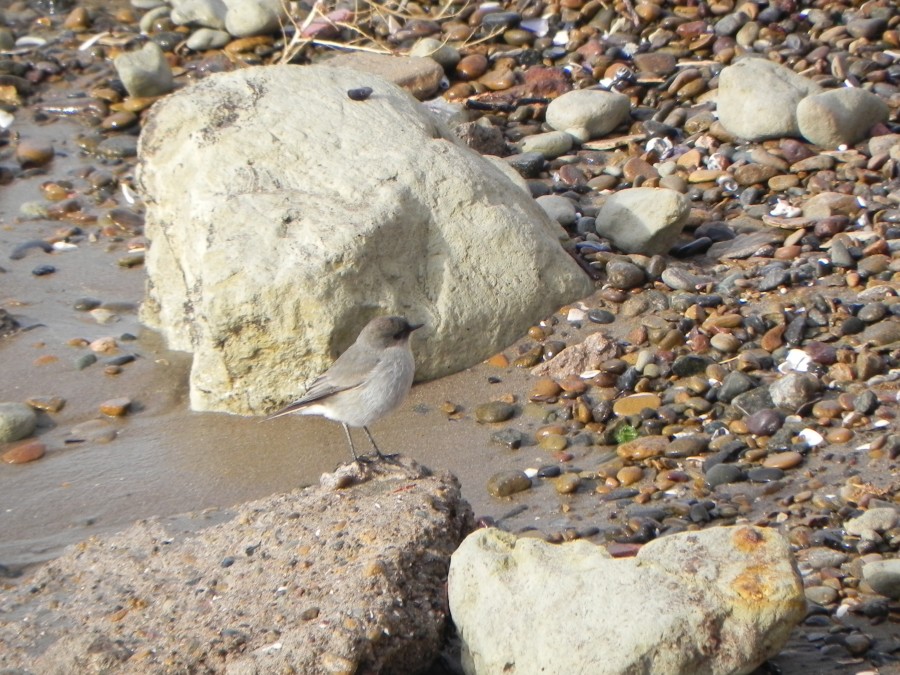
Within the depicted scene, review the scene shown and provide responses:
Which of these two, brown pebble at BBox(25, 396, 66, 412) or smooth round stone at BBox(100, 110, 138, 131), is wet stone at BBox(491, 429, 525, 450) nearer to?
brown pebble at BBox(25, 396, 66, 412)

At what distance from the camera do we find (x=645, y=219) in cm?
795

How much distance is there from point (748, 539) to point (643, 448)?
1.96 m

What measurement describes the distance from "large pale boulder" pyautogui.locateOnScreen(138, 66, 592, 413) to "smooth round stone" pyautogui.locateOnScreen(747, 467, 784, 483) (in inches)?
80.4

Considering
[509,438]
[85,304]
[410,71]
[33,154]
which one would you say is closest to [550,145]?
[410,71]

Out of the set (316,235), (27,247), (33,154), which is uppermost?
(316,235)

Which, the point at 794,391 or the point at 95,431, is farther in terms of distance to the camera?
the point at 95,431

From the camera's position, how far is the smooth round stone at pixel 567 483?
579 centimetres

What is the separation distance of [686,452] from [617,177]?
380cm

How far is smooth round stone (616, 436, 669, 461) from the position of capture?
6.02m

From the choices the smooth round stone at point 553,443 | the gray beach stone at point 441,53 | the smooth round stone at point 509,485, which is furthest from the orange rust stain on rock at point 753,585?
the gray beach stone at point 441,53

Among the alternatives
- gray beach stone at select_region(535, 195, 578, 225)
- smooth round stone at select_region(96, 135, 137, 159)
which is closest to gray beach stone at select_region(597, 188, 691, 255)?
gray beach stone at select_region(535, 195, 578, 225)

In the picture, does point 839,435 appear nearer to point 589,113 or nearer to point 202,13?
point 589,113

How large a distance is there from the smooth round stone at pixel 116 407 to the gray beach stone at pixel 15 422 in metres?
0.40

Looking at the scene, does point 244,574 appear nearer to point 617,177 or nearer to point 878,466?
point 878,466
